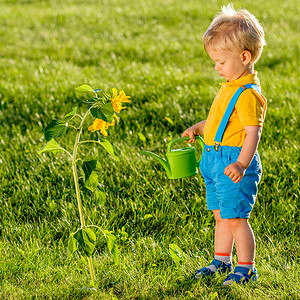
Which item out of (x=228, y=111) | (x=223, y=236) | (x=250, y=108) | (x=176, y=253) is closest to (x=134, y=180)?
(x=176, y=253)

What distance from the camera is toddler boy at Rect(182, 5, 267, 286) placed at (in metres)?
2.46

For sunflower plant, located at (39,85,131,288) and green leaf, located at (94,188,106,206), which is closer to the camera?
sunflower plant, located at (39,85,131,288)

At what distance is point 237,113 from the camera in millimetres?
2562

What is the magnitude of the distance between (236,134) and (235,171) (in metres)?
0.25

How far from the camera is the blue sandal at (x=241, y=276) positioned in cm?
266

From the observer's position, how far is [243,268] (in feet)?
8.84

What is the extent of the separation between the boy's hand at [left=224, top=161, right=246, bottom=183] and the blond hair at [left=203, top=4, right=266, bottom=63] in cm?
59

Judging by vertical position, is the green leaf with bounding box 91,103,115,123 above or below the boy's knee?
above

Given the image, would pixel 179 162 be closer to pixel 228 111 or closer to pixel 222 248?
pixel 228 111

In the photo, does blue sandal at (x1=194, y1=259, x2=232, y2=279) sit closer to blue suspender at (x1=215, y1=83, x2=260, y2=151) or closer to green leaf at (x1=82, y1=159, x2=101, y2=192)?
blue suspender at (x1=215, y1=83, x2=260, y2=151)

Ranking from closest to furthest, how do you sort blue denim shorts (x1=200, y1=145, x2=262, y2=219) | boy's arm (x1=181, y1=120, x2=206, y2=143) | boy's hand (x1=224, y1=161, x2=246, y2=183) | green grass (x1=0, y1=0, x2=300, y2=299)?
1. boy's hand (x1=224, y1=161, x2=246, y2=183)
2. blue denim shorts (x1=200, y1=145, x2=262, y2=219)
3. green grass (x1=0, y1=0, x2=300, y2=299)
4. boy's arm (x1=181, y1=120, x2=206, y2=143)

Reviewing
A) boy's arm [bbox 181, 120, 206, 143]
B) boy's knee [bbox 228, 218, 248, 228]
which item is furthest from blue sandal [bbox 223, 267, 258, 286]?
boy's arm [bbox 181, 120, 206, 143]

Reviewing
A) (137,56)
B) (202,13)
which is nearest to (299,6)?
(202,13)

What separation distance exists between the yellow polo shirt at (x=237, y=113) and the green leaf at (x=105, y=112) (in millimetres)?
637
